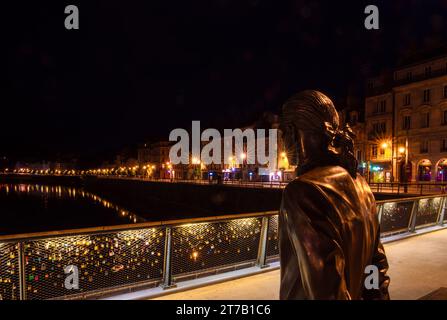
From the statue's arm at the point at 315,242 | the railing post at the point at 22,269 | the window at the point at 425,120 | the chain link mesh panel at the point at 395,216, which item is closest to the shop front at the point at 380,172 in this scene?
the window at the point at 425,120

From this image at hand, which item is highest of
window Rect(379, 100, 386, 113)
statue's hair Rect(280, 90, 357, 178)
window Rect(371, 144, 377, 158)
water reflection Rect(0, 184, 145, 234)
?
window Rect(379, 100, 386, 113)

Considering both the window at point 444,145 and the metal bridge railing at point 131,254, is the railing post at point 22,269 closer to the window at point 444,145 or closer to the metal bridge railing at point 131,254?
the metal bridge railing at point 131,254

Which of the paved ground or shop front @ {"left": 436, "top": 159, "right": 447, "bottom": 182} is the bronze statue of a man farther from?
shop front @ {"left": 436, "top": 159, "right": 447, "bottom": 182}

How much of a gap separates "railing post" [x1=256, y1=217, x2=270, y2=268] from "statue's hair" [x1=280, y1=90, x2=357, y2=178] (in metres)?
5.72

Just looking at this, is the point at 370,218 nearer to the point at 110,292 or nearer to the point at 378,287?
the point at 378,287

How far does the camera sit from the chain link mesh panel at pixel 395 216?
1087cm

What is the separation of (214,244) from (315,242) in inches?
228

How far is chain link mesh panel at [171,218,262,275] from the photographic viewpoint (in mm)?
6578

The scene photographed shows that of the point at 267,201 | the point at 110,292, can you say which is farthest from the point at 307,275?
the point at 267,201

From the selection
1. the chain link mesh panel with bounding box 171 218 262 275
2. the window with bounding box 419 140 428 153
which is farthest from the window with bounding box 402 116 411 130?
the chain link mesh panel with bounding box 171 218 262 275

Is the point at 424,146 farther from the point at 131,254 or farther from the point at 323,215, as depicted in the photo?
the point at 323,215

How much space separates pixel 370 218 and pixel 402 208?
11.2 metres

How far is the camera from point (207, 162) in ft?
274

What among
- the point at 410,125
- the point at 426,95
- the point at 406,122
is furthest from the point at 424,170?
the point at 426,95
